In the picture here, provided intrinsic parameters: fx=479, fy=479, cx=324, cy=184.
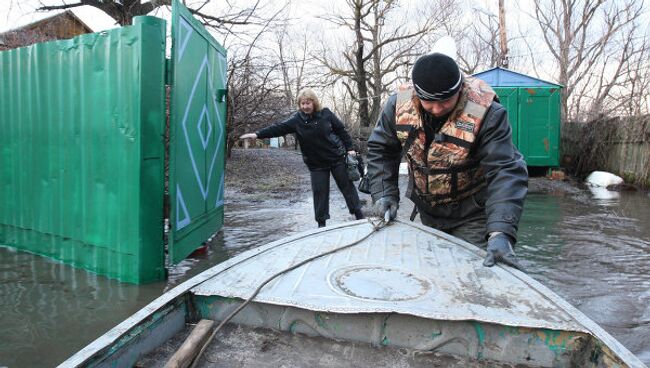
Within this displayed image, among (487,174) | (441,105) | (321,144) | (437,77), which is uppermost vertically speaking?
(437,77)

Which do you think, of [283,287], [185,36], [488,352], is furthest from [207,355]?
[185,36]

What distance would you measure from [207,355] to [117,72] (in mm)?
2750

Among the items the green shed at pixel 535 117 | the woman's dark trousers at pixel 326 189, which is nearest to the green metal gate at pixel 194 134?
the woman's dark trousers at pixel 326 189

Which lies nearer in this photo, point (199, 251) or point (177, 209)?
point (177, 209)

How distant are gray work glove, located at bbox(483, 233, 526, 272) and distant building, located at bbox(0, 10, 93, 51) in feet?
42.2

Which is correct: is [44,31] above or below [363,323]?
above

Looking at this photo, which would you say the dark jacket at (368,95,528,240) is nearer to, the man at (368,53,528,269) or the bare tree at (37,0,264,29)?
the man at (368,53,528,269)

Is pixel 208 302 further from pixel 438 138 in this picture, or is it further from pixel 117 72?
pixel 117 72

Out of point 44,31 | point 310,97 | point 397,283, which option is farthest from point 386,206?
point 44,31

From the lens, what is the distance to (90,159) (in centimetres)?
403

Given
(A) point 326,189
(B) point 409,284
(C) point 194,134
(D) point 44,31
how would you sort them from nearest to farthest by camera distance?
(B) point 409,284 < (C) point 194,134 < (A) point 326,189 < (D) point 44,31

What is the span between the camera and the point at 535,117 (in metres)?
12.1

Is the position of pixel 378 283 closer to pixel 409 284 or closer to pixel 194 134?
pixel 409 284

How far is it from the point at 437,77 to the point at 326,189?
3.29m
